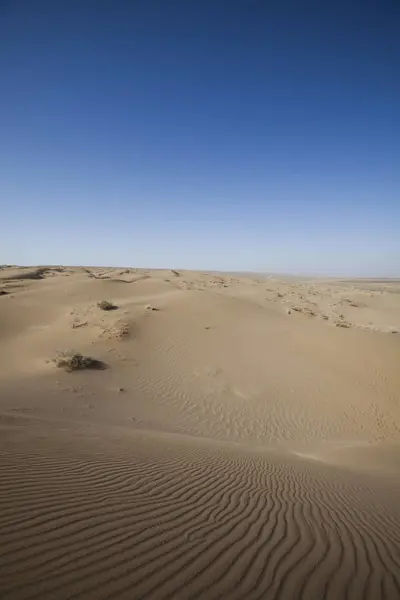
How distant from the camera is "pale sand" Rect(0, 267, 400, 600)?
255cm

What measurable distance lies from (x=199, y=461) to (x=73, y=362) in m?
7.52

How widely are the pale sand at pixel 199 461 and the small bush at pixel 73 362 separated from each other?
0.37m

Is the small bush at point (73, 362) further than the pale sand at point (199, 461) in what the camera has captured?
Yes

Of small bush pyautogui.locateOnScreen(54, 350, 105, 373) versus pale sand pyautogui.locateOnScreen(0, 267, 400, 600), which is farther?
small bush pyautogui.locateOnScreen(54, 350, 105, 373)

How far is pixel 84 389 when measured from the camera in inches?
401

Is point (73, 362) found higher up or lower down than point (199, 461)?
higher up

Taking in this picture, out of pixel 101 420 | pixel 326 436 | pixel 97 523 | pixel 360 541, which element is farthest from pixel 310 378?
pixel 97 523

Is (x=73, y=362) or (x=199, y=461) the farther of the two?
(x=73, y=362)

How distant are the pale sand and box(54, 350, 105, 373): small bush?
1.20 ft

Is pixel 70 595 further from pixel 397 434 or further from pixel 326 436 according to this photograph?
pixel 397 434

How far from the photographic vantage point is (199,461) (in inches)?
223

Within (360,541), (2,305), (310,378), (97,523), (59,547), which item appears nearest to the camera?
(59,547)

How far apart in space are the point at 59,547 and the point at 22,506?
2.39 ft

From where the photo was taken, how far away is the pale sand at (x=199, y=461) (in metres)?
2.55
